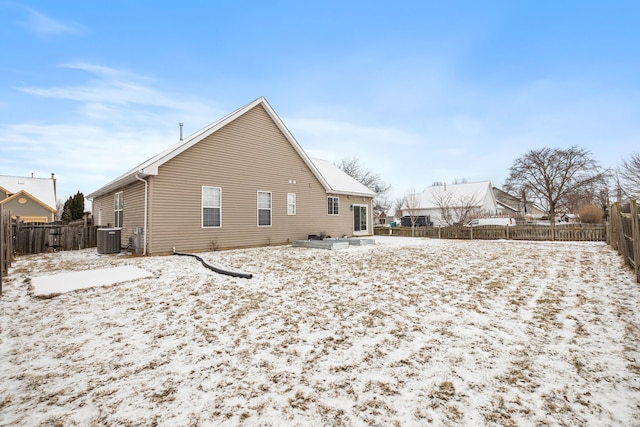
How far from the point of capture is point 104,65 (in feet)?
40.8

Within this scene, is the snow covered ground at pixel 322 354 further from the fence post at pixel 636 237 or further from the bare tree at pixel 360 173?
the bare tree at pixel 360 173

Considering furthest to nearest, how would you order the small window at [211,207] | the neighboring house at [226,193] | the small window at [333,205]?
1. the small window at [333,205]
2. the small window at [211,207]
3. the neighboring house at [226,193]

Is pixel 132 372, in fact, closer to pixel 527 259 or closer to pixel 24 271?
pixel 24 271

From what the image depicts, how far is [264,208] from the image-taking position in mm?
13766

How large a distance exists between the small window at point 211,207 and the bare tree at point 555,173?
33698mm

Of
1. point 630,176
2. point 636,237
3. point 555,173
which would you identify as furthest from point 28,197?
point 555,173

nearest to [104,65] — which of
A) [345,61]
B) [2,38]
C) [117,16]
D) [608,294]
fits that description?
[117,16]

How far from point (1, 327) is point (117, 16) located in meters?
12.8

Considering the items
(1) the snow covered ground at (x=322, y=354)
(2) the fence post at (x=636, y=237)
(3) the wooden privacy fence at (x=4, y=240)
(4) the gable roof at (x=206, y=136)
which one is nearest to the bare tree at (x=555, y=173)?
(4) the gable roof at (x=206, y=136)

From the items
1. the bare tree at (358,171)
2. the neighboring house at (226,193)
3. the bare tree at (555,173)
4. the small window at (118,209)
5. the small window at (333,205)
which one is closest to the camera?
the neighboring house at (226,193)

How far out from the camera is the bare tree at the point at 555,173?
30844 mm

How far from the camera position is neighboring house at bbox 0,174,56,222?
3000 centimetres

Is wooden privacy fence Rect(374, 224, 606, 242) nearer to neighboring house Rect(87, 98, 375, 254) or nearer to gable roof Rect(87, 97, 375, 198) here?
gable roof Rect(87, 97, 375, 198)

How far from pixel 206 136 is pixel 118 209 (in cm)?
591
